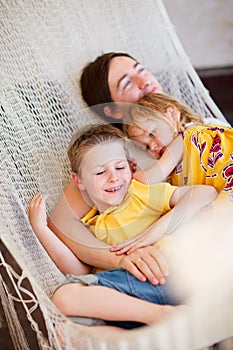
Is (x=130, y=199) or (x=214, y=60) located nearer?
(x=130, y=199)

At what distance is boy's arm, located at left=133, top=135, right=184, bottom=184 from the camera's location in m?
1.50

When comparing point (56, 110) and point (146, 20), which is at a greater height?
point (146, 20)

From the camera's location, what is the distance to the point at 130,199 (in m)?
1.43

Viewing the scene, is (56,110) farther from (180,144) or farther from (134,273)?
(134,273)

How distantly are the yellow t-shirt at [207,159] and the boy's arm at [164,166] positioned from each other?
0.01m

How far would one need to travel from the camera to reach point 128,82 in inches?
70.0

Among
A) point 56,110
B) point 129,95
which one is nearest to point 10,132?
point 56,110

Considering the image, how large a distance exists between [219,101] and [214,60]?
0.64 ft

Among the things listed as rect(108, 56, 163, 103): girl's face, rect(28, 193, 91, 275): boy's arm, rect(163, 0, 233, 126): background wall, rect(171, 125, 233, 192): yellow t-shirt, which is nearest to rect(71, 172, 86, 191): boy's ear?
rect(28, 193, 91, 275): boy's arm

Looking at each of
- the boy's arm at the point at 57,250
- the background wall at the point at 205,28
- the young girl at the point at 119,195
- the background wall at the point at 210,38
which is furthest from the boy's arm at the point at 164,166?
the background wall at the point at 205,28

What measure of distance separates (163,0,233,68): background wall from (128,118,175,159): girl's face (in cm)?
124

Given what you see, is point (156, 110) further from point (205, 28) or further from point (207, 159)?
point (205, 28)

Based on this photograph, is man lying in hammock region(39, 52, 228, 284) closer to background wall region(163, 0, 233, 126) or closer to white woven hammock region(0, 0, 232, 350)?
white woven hammock region(0, 0, 232, 350)

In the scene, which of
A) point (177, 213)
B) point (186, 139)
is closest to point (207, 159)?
point (186, 139)
